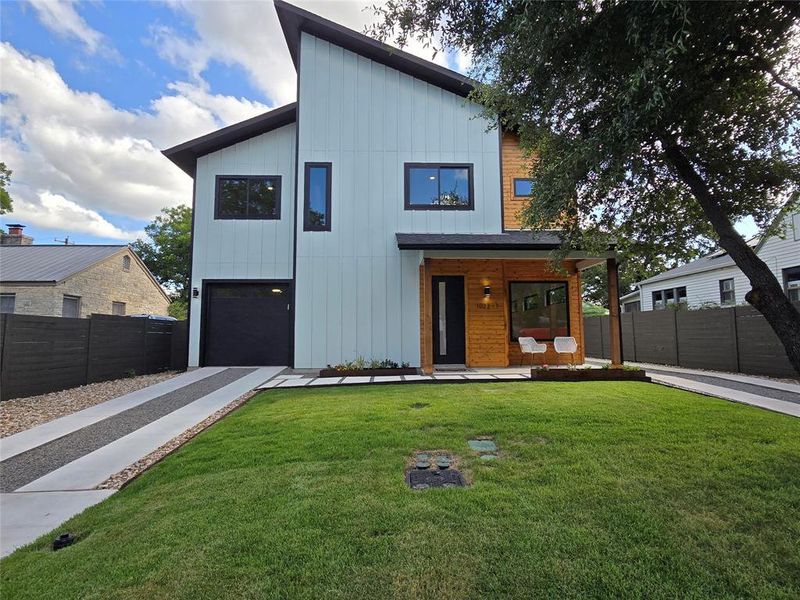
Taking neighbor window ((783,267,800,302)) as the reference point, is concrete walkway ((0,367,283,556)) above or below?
below

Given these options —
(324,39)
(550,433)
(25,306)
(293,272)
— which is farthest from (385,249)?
(25,306)

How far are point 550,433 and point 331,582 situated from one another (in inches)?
113

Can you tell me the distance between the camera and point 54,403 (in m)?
6.79

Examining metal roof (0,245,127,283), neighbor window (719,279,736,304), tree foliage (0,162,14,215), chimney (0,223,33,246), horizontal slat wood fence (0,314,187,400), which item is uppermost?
tree foliage (0,162,14,215)

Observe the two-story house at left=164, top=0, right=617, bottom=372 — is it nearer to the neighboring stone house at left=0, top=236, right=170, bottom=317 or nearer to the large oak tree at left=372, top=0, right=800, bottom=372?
the large oak tree at left=372, top=0, right=800, bottom=372

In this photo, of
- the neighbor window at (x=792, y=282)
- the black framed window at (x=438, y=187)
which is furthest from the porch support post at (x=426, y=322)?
the neighbor window at (x=792, y=282)

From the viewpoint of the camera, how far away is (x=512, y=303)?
10.6m

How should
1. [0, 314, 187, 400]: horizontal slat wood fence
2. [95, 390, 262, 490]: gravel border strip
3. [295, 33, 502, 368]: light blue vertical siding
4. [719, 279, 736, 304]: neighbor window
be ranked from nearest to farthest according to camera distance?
[95, 390, 262, 490]: gravel border strip
[0, 314, 187, 400]: horizontal slat wood fence
[295, 33, 502, 368]: light blue vertical siding
[719, 279, 736, 304]: neighbor window

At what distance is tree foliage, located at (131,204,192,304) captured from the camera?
98.7 ft

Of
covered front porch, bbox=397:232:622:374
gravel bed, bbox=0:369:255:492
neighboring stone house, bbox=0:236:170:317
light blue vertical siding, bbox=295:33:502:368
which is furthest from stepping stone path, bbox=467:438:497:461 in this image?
neighboring stone house, bbox=0:236:170:317

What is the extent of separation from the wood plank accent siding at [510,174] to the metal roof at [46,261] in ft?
52.4

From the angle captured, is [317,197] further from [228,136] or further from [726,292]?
[726,292]

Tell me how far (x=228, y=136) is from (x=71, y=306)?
1051 cm

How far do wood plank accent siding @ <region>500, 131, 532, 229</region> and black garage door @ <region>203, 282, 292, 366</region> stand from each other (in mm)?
6211
